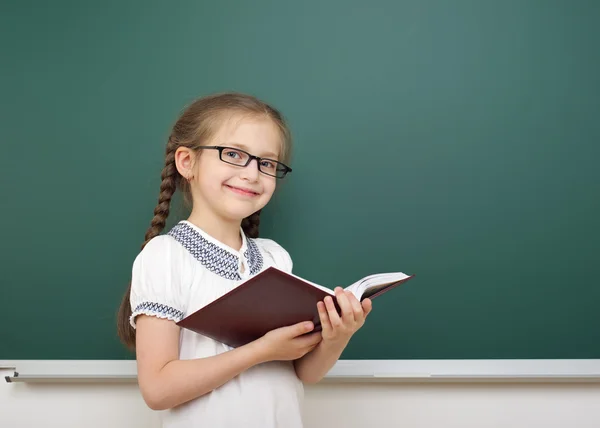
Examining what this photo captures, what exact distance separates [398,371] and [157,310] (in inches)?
29.4

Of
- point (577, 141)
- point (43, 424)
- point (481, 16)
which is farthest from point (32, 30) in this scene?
point (577, 141)

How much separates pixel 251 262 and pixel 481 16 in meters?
0.99

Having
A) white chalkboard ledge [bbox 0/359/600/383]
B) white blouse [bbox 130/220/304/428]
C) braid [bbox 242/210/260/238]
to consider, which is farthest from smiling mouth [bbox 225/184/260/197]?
white chalkboard ledge [bbox 0/359/600/383]

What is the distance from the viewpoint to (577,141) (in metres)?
1.59

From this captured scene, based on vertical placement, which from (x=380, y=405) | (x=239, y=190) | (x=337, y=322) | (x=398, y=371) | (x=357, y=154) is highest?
(x=357, y=154)

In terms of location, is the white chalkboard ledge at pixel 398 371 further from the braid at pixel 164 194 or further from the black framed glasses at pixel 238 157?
the black framed glasses at pixel 238 157

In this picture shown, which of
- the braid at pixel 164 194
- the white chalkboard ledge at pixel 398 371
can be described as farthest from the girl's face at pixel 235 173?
the white chalkboard ledge at pixel 398 371

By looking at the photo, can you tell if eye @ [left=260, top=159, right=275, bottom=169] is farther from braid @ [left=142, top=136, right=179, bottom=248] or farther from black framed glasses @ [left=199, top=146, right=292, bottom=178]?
braid @ [left=142, top=136, right=179, bottom=248]

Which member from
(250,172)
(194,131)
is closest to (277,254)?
(250,172)

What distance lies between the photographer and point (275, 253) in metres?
1.47

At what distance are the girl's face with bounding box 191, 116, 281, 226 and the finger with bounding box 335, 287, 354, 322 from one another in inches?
14.0

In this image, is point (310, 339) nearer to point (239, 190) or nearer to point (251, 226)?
point (239, 190)

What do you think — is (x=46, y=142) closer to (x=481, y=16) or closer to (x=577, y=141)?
(x=481, y=16)

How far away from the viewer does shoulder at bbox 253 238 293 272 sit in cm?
145
